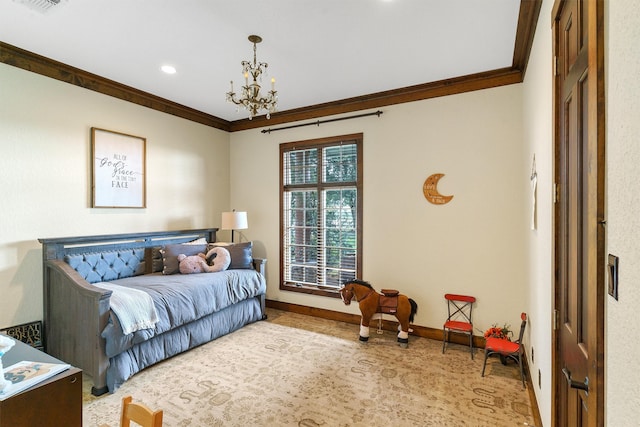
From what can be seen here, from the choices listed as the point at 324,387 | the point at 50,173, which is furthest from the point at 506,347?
the point at 50,173

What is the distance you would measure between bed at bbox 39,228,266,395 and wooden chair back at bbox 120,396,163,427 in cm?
171

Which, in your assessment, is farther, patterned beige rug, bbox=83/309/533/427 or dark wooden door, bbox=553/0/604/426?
patterned beige rug, bbox=83/309/533/427

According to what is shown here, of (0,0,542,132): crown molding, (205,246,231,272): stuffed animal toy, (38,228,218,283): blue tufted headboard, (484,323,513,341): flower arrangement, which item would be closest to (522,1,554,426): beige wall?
(0,0,542,132): crown molding

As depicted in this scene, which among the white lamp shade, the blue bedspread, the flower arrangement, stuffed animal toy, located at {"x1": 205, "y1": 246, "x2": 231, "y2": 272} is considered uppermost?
the white lamp shade

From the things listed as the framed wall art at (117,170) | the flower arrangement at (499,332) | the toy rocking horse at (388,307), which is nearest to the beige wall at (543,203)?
the flower arrangement at (499,332)

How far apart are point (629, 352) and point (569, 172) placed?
0.94m

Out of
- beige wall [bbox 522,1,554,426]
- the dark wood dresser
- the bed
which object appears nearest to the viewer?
the dark wood dresser

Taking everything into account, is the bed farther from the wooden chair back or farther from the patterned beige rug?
the wooden chair back

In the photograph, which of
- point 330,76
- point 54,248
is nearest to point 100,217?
point 54,248

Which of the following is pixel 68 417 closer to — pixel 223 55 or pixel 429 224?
pixel 223 55

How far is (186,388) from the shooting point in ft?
→ 8.77

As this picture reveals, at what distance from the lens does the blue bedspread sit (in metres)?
2.67

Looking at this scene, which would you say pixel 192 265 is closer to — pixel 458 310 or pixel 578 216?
pixel 458 310

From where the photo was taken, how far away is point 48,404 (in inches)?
54.2
